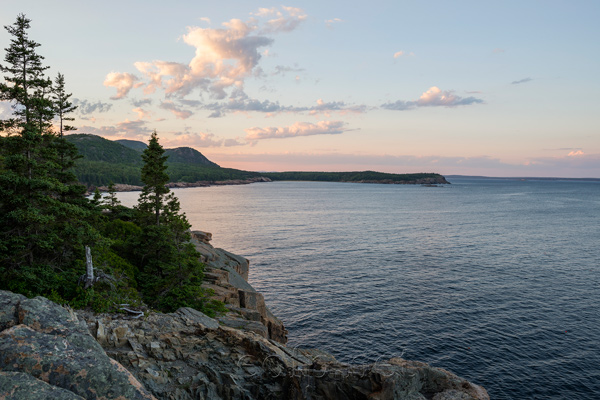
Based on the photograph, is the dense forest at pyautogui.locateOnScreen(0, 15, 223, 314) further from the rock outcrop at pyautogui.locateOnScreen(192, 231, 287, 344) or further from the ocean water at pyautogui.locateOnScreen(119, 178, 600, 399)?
the ocean water at pyautogui.locateOnScreen(119, 178, 600, 399)

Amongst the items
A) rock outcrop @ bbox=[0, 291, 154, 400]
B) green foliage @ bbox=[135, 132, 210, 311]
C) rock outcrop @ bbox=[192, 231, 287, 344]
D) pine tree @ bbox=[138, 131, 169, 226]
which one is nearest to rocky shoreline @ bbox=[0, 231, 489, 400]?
rock outcrop @ bbox=[0, 291, 154, 400]

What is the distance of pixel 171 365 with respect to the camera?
53.0 ft

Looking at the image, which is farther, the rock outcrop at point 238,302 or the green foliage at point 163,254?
the green foliage at point 163,254

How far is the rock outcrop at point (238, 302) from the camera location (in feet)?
91.3

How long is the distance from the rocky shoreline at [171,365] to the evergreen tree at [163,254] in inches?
292

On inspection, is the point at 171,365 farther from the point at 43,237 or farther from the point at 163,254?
the point at 163,254

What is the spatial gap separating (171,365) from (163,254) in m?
18.5

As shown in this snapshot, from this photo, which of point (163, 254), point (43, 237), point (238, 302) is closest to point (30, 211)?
point (43, 237)

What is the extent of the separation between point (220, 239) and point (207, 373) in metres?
64.4

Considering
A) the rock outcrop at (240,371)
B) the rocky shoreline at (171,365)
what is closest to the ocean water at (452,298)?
the rock outcrop at (240,371)

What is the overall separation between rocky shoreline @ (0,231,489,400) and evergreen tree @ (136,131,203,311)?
24.3 feet

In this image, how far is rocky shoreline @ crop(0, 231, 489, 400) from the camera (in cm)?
1074

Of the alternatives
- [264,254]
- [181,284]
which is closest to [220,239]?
[264,254]

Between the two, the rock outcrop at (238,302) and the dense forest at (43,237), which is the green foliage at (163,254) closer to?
the dense forest at (43,237)
